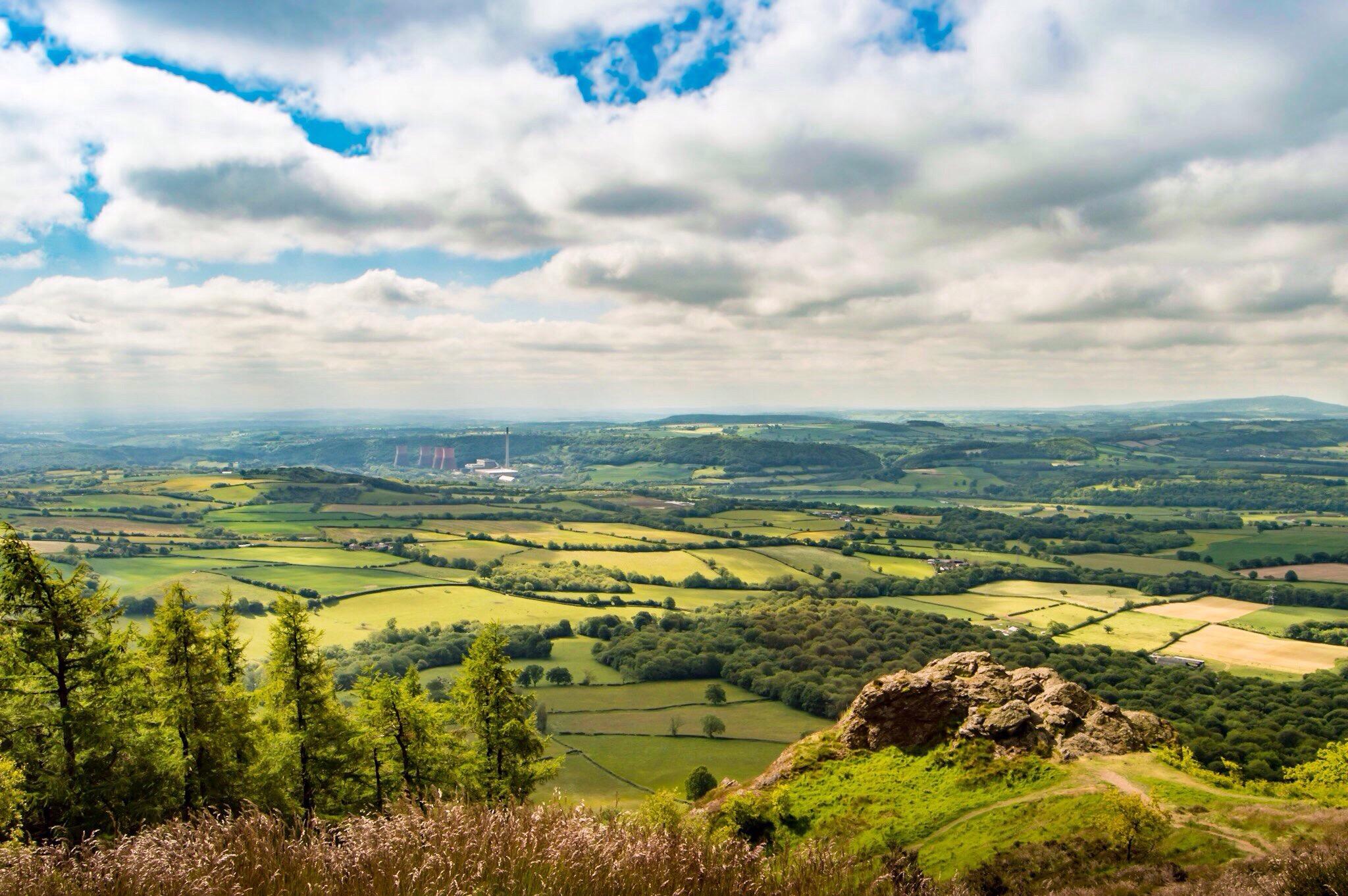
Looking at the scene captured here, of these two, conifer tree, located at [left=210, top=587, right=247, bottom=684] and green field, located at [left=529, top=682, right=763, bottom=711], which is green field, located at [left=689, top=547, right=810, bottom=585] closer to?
green field, located at [left=529, top=682, right=763, bottom=711]

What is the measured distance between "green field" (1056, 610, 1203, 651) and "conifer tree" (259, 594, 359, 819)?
72760mm

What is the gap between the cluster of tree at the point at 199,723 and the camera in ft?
65.9

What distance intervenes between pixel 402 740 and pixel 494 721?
3.87 metres

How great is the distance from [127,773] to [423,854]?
737 inches

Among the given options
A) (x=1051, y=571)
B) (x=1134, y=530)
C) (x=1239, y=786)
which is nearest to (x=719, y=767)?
(x=1239, y=786)

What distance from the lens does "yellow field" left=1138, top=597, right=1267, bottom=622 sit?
88750 millimetres

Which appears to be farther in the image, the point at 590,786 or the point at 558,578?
the point at 558,578

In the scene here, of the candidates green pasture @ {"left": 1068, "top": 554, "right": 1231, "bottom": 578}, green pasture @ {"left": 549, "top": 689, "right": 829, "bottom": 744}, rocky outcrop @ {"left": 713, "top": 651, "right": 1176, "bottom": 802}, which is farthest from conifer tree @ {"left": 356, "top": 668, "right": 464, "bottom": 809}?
green pasture @ {"left": 1068, "top": 554, "right": 1231, "bottom": 578}

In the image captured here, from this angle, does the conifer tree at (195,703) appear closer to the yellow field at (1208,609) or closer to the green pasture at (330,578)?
the green pasture at (330,578)

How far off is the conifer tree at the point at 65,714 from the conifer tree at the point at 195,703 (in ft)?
3.97

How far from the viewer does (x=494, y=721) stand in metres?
30.5

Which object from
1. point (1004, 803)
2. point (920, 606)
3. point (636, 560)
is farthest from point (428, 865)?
point (636, 560)

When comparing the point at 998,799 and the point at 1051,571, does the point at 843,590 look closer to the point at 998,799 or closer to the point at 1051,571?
the point at 1051,571

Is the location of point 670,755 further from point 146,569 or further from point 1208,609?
point 146,569
